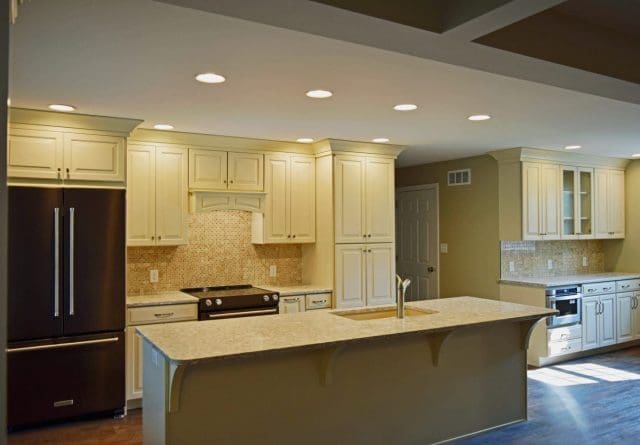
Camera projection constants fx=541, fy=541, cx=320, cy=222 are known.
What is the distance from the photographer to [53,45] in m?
2.57

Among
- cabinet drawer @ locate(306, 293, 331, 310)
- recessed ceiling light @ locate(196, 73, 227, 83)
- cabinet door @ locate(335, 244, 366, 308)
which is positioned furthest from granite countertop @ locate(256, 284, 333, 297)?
recessed ceiling light @ locate(196, 73, 227, 83)

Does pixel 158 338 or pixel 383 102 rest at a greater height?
pixel 383 102

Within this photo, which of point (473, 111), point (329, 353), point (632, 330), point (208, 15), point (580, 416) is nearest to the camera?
point (208, 15)

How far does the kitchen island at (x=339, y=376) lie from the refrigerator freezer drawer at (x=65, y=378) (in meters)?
1.30

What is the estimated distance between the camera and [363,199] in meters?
5.51

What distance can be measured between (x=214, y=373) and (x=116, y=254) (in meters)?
1.89

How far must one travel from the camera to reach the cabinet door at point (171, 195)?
4762 millimetres

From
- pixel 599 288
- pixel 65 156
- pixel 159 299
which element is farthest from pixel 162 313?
pixel 599 288

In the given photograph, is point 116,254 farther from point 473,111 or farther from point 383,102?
point 473,111

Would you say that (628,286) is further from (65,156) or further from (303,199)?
(65,156)

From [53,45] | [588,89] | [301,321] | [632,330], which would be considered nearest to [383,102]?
[588,89]

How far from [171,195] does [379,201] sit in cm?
211

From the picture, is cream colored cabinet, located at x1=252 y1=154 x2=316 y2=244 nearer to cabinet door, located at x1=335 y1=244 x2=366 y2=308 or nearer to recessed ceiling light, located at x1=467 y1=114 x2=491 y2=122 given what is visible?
cabinet door, located at x1=335 y1=244 x2=366 y2=308

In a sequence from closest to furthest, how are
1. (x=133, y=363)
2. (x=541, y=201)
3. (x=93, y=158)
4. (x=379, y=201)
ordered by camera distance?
1. (x=93, y=158)
2. (x=133, y=363)
3. (x=379, y=201)
4. (x=541, y=201)
